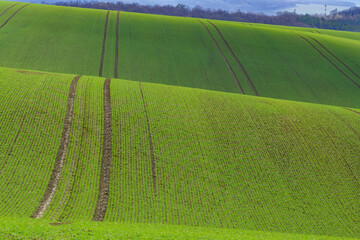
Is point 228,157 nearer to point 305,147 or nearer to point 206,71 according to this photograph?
point 305,147

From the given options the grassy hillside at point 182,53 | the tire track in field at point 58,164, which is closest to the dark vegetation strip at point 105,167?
the tire track in field at point 58,164

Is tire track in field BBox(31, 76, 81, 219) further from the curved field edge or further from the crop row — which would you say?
the curved field edge

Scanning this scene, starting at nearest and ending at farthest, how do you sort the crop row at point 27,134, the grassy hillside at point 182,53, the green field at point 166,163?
the green field at point 166,163 < the crop row at point 27,134 < the grassy hillside at point 182,53

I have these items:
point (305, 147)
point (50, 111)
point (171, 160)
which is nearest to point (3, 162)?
point (50, 111)

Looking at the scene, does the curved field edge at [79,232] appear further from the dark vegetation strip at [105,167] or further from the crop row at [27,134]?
the crop row at [27,134]

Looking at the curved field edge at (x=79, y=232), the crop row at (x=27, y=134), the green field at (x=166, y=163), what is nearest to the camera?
the curved field edge at (x=79, y=232)

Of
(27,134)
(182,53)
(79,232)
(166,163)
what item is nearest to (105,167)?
(166,163)
